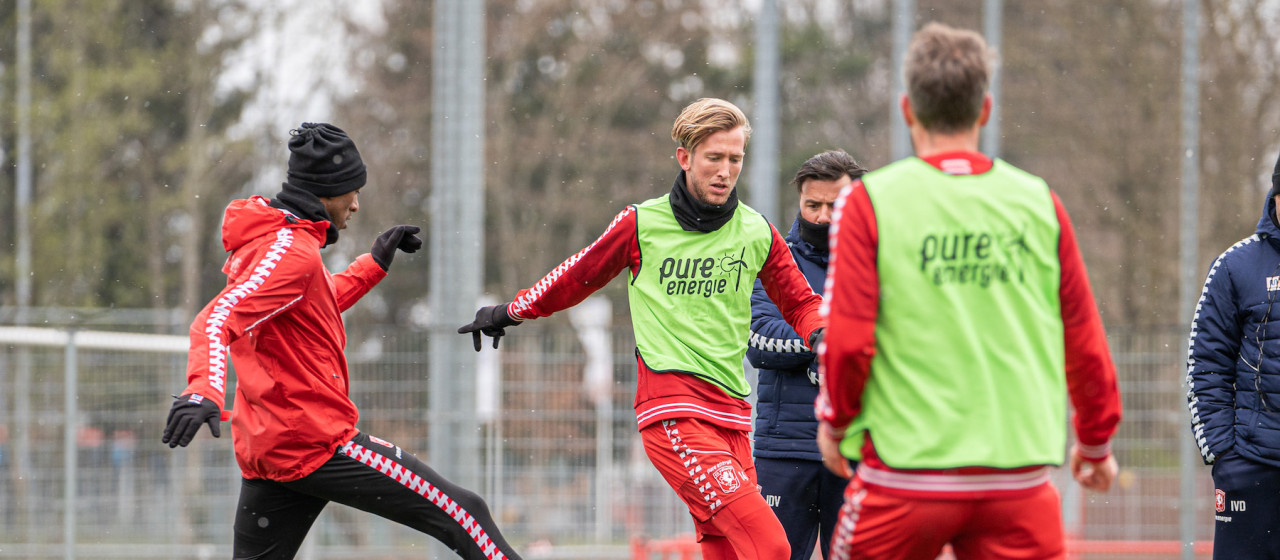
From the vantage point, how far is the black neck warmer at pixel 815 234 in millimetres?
4660

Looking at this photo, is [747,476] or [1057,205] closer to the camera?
[1057,205]

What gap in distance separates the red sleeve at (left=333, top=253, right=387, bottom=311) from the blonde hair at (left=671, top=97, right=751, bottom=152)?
1356 millimetres

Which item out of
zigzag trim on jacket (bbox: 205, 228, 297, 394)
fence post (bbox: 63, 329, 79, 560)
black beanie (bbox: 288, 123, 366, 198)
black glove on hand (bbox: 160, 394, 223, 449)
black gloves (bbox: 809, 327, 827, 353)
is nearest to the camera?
black glove on hand (bbox: 160, 394, 223, 449)

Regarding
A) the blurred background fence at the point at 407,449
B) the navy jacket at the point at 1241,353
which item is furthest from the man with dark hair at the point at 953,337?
the blurred background fence at the point at 407,449

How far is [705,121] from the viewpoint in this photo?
4195 mm

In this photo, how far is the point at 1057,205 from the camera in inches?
110

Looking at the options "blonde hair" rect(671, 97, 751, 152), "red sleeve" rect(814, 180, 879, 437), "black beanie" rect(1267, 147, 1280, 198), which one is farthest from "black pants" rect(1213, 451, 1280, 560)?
"red sleeve" rect(814, 180, 879, 437)

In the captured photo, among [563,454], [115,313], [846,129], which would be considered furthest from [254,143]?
[563,454]

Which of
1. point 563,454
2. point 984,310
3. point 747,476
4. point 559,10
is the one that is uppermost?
point 559,10

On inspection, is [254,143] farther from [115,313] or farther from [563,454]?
[563,454]

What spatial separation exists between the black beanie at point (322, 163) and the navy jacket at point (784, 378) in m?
1.59

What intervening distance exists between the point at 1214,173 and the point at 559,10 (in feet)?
33.4

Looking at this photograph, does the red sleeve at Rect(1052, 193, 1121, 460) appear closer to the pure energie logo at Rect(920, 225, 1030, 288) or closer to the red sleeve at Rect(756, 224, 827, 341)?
Result: the pure energie logo at Rect(920, 225, 1030, 288)

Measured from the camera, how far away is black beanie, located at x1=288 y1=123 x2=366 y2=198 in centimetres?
432
